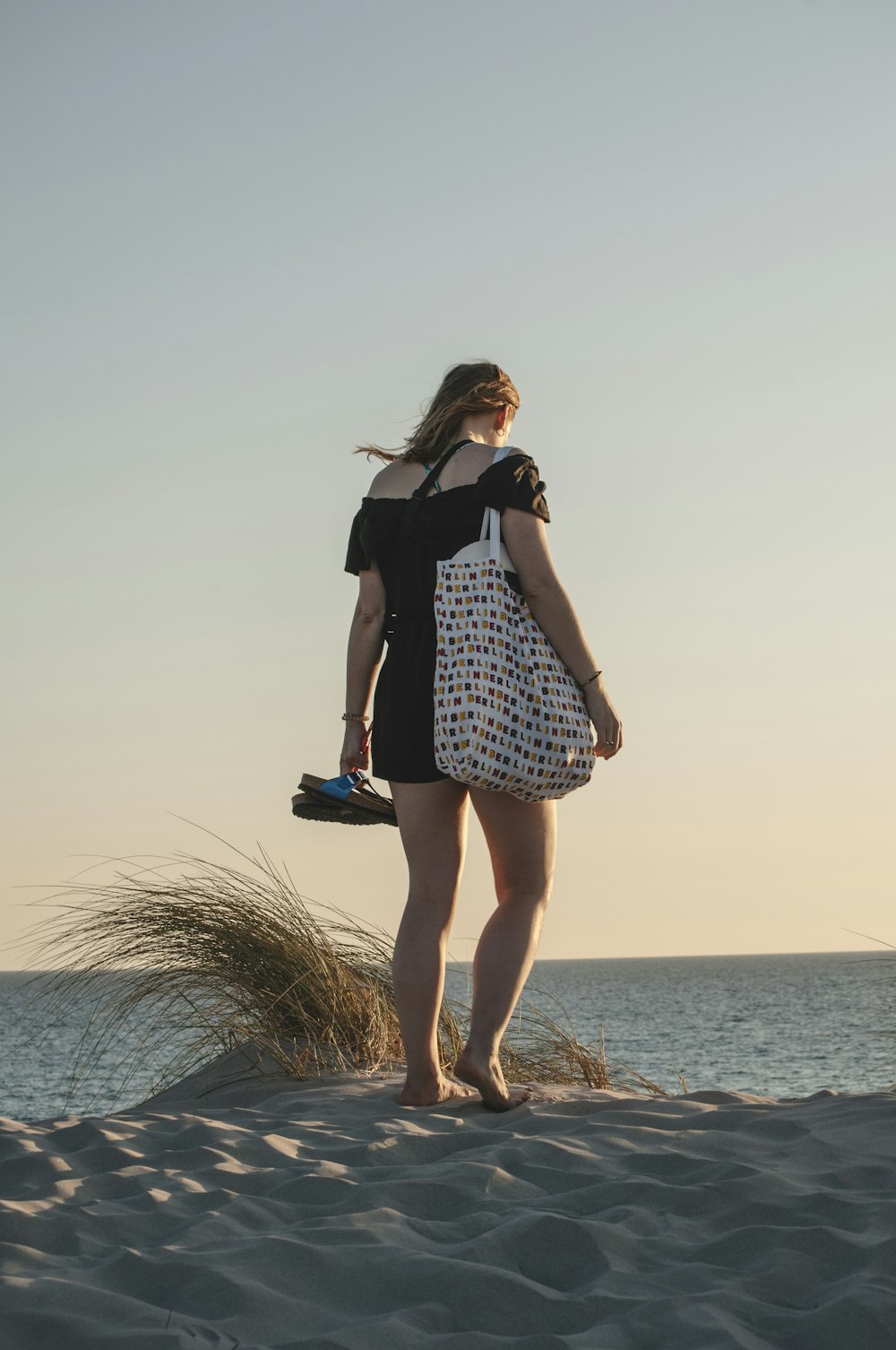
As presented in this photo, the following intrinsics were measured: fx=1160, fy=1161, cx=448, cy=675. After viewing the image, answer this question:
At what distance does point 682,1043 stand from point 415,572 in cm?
2681

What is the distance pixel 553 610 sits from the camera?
284cm

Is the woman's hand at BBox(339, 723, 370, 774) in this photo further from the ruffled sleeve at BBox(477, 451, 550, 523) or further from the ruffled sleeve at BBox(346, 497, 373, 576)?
the ruffled sleeve at BBox(477, 451, 550, 523)

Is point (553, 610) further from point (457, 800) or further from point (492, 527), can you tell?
point (457, 800)

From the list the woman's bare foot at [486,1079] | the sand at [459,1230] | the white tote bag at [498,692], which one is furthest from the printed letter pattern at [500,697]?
the sand at [459,1230]

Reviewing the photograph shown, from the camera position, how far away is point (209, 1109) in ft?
9.71

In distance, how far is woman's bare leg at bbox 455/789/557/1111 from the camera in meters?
2.82

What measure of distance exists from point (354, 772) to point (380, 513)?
0.69 metres

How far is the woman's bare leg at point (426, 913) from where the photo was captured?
2873 millimetres

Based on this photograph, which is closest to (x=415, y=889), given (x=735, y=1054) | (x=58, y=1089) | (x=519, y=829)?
(x=519, y=829)

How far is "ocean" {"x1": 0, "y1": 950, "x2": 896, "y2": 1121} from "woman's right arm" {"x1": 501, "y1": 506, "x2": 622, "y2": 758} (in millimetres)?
956

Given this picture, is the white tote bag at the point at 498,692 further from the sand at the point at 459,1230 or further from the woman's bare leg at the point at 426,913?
the sand at the point at 459,1230

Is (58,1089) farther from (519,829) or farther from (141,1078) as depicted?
(519,829)

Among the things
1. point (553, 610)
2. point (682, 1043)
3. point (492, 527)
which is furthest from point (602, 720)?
point (682, 1043)

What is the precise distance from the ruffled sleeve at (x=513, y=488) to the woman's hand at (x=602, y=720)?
1.48 feet
